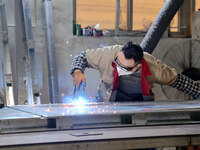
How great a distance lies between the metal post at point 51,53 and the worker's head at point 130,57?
6.68 ft

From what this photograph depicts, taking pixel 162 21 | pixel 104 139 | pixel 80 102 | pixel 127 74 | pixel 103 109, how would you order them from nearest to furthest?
pixel 104 139 < pixel 103 109 < pixel 80 102 < pixel 127 74 < pixel 162 21

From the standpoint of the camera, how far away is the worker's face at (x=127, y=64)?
349 cm

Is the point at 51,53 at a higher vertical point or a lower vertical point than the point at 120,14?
lower

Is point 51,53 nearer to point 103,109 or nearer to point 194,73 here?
point 194,73

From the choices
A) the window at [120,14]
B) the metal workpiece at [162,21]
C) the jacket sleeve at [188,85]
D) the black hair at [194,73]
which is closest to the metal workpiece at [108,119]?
the jacket sleeve at [188,85]

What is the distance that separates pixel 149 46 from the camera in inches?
184

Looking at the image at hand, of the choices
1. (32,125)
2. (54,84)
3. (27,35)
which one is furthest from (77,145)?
(54,84)

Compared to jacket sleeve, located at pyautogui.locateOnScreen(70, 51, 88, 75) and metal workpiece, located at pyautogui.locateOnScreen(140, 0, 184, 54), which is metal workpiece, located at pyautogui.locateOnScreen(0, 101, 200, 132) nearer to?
jacket sleeve, located at pyautogui.locateOnScreen(70, 51, 88, 75)

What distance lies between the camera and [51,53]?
17.8 ft

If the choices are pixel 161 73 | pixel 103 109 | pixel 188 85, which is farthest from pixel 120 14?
pixel 103 109

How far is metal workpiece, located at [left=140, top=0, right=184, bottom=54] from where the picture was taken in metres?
4.25

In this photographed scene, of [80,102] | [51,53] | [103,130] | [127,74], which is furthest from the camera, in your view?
[51,53]

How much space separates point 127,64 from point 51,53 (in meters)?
2.15

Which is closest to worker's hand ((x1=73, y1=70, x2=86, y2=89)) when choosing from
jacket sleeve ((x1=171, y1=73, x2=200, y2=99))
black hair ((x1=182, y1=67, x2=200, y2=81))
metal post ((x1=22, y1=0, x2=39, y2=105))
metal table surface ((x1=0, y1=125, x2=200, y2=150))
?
jacket sleeve ((x1=171, y1=73, x2=200, y2=99))
